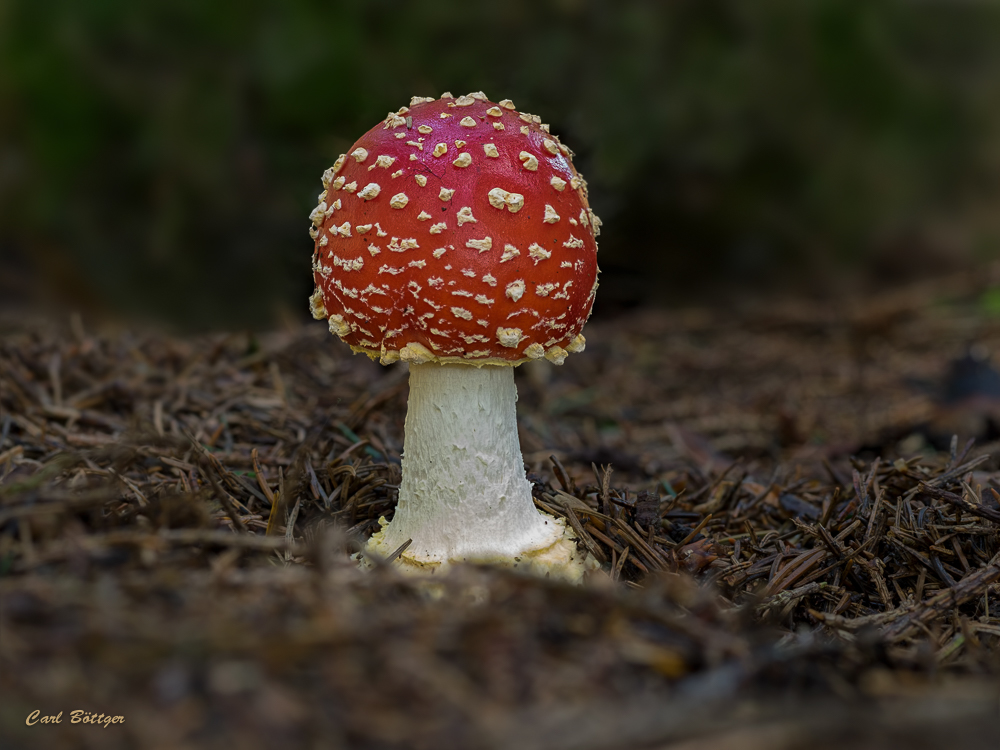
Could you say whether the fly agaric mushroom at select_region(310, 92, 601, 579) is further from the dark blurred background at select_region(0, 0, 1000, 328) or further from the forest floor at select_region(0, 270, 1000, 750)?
the dark blurred background at select_region(0, 0, 1000, 328)

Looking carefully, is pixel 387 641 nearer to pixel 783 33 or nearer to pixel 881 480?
pixel 881 480

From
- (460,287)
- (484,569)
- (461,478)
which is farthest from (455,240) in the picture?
(484,569)
